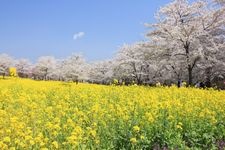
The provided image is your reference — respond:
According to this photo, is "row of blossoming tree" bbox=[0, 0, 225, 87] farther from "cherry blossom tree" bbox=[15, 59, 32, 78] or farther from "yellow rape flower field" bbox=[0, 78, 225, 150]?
"cherry blossom tree" bbox=[15, 59, 32, 78]

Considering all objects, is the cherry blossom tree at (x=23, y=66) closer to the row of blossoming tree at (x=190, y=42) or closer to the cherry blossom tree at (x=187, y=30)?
the row of blossoming tree at (x=190, y=42)

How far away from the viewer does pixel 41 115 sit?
10.0 m

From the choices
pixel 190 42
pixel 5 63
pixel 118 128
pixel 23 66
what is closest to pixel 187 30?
pixel 190 42

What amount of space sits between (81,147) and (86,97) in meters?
6.69

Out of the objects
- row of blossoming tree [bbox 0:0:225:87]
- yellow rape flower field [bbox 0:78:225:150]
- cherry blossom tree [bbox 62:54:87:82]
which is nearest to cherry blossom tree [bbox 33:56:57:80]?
cherry blossom tree [bbox 62:54:87:82]

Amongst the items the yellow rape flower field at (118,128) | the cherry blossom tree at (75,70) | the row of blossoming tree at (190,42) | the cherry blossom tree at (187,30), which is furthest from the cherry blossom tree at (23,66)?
the yellow rape flower field at (118,128)

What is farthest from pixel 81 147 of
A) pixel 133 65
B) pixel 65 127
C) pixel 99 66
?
pixel 99 66

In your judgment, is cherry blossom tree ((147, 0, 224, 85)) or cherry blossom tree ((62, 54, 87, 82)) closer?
cherry blossom tree ((147, 0, 224, 85))

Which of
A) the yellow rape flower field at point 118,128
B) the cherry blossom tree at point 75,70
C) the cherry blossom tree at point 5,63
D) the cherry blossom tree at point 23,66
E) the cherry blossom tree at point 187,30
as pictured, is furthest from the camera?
the cherry blossom tree at point 23,66

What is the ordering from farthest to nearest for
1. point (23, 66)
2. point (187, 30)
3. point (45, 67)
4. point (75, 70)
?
point (23, 66)
point (45, 67)
point (75, 70)
point (187, 30)

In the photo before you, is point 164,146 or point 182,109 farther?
point 182,109

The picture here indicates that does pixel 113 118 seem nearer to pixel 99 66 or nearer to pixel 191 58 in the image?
pixel 191 58

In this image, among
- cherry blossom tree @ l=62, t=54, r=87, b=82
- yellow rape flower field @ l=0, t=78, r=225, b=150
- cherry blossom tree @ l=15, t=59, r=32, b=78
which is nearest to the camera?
yellow rape flower field @ l=0, t=78, r=225, b=150

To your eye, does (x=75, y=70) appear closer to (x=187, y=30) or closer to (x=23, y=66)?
(x=23, y=66)
